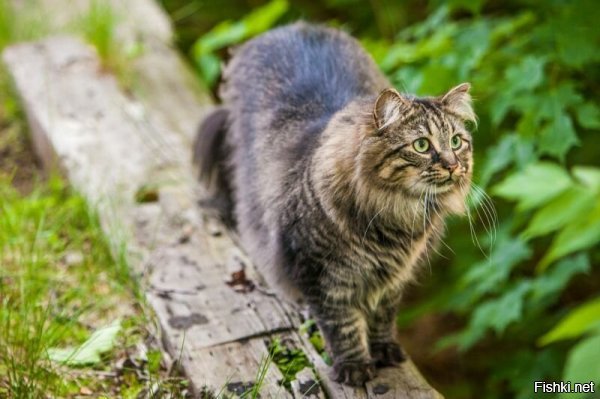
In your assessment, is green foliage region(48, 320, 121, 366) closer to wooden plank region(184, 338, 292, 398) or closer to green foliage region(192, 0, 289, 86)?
wooden plank region(184, 338, 292, 398)

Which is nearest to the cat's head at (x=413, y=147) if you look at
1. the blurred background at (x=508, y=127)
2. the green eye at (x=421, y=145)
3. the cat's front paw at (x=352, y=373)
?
the green eye at (x=421, y=145)

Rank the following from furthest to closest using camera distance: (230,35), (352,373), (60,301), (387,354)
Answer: (230,35), (60,301), (387,354), (352,373)

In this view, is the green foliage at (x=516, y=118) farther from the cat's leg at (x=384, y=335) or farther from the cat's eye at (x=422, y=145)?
the cat's eye at (x=422, y=145)

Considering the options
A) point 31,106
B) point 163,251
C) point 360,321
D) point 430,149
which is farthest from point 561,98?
point 31,106

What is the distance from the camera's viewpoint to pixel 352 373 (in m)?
2.26

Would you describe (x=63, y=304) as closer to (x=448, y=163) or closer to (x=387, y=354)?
(x=387, y=354)

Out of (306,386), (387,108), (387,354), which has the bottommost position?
(387,354)

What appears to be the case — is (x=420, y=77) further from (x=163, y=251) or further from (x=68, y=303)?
(x=68, y=303)

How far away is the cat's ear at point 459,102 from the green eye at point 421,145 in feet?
0.52

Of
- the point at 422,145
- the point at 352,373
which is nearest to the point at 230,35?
the point at 422,145

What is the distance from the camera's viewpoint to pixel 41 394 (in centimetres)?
215

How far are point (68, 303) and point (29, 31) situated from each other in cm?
226

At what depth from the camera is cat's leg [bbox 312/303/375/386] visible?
2283 millimetres

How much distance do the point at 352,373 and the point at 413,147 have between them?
2.20 feet
